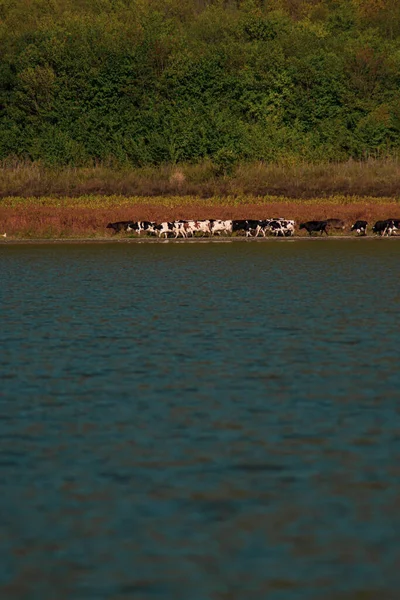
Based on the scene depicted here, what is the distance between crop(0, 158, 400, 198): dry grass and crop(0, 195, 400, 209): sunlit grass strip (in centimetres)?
191

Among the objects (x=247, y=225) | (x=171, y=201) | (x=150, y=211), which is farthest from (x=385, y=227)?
(x=171, y=201)

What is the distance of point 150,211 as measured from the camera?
72.9 meters

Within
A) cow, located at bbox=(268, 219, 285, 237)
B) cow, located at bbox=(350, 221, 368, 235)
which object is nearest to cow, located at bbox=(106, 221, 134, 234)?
cow, located at bbox=(268, 219, 285, 237)

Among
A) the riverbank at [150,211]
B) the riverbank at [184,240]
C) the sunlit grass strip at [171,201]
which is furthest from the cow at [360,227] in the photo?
the sunlit grass strip at [171,201]

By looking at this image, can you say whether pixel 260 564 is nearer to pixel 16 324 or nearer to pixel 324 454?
pixel 324 454

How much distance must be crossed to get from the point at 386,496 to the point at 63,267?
36.2 metres

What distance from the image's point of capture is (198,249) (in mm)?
59031

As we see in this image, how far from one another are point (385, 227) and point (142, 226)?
14331 millimetres

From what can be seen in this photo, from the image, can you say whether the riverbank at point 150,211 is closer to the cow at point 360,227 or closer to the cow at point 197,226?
the cow at point 360,227

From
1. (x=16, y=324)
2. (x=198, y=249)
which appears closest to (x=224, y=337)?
(x=16, y=324)

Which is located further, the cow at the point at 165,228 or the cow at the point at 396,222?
the cow at the point at 396,222

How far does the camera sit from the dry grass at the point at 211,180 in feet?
278

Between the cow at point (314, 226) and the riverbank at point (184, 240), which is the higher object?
the cow at point (314, 226)

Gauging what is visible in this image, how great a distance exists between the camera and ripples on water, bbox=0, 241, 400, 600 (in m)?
9.16
